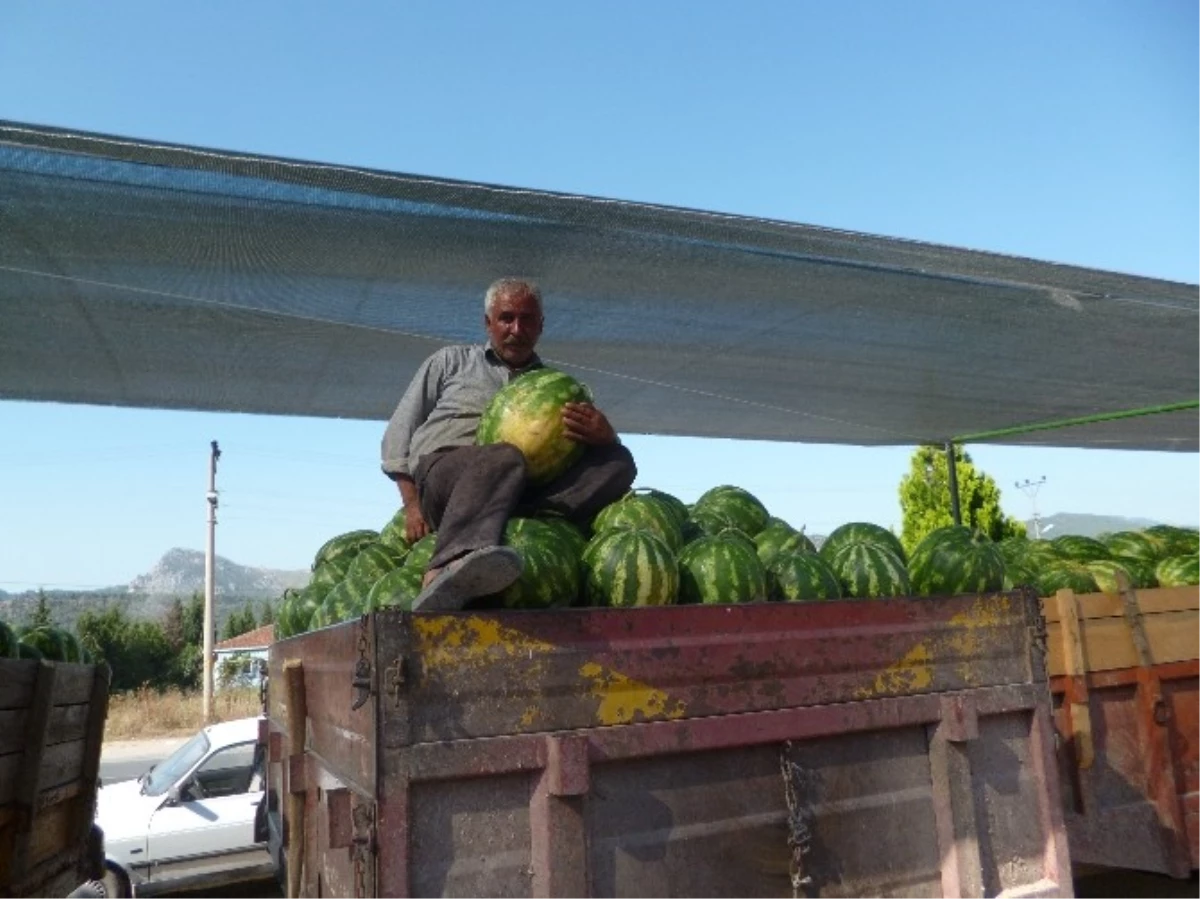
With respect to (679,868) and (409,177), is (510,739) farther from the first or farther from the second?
(409,177)

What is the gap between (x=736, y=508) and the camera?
4617 millimetres

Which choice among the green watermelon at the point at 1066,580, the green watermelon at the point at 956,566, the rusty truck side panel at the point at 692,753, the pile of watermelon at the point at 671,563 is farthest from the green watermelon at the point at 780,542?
the green watermelon at the point at 1066,580

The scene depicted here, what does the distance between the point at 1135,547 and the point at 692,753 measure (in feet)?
16.7

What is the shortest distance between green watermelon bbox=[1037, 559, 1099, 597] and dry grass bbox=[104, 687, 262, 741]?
29.9m

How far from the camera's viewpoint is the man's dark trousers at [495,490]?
3025 millimetres

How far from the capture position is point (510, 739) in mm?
2348

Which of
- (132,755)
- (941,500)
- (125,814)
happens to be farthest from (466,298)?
(132,755)

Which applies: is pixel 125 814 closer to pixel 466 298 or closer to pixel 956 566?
pixel 466 298

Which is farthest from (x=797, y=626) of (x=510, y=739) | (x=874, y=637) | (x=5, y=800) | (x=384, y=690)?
(x=5, y=800)

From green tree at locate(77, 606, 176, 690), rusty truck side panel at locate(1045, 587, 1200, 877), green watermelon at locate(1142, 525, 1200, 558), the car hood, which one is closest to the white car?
the car hood

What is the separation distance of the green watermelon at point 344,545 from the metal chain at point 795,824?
2.92 meters

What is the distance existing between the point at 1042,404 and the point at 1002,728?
288 inches

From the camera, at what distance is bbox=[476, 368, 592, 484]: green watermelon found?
3604mm

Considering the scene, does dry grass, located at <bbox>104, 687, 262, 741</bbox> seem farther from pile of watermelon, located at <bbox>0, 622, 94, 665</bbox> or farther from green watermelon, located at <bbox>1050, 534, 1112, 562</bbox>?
green watermelon, located at <bbox>1050, 534, 1112, 562</bbox>
